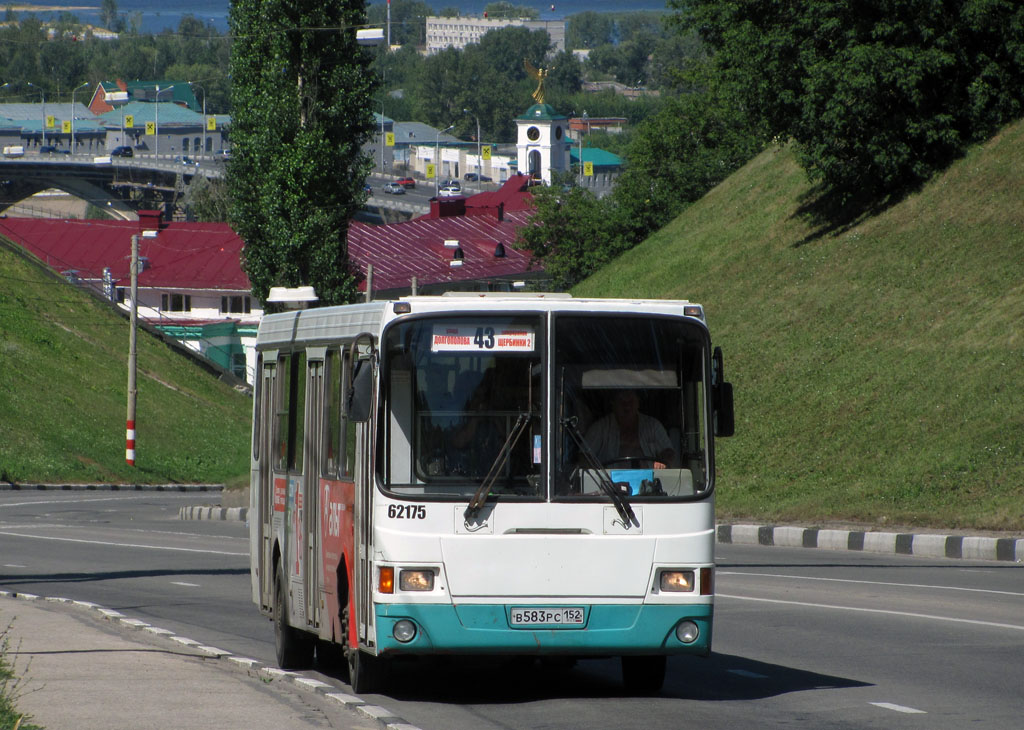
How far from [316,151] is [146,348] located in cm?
1930

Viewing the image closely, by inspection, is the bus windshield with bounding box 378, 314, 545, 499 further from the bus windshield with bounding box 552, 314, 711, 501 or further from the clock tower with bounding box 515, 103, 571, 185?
the clock tower with bounding box 515, 103, 571, 185

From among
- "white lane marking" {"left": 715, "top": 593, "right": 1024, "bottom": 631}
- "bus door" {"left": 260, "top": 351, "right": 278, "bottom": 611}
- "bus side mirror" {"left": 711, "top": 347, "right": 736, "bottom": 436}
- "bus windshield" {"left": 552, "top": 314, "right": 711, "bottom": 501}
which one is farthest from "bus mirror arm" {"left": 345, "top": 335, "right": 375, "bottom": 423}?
"white lane marking" {"left": 715, "top": 593, "right": 1024, "bottom": 631}

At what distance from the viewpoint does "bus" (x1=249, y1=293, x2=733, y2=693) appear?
9.11m

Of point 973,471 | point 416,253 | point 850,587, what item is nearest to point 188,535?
point 973,471

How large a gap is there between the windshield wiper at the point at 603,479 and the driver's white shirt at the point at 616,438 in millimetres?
39

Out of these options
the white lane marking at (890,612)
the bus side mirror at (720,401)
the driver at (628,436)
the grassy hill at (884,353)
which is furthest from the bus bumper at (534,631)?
the grassy hill at (884,353)

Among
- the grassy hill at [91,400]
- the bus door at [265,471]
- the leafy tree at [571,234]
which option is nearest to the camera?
the bus door at [265,471]

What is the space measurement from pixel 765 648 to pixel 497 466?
3751 mm

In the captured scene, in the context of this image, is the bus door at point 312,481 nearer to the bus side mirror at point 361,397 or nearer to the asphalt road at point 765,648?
the asphalt road at point 765,648

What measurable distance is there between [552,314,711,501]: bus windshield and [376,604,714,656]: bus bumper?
2.18 feet

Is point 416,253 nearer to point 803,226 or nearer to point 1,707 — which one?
point 803,226

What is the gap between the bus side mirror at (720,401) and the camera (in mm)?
9414

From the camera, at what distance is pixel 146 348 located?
2397 inches

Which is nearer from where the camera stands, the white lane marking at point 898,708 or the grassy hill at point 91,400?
the white lane marking at point 898,708
